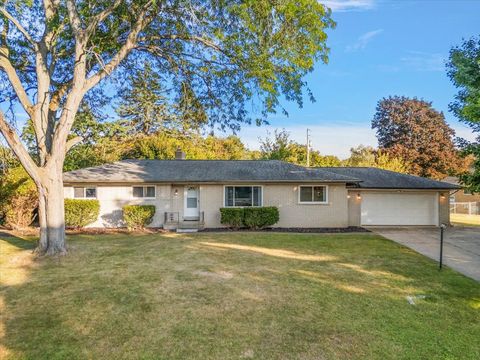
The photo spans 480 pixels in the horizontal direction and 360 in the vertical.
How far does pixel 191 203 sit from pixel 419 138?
32.1 m

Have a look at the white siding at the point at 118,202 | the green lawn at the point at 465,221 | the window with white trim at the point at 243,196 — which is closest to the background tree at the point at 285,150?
the green lawn at the point at 465,221

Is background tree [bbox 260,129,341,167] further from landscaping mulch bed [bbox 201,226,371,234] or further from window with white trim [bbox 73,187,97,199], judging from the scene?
window with white trim [bbox 73,187,97,199]

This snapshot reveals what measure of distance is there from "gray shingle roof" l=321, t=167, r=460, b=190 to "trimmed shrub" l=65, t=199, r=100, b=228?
46.1ft

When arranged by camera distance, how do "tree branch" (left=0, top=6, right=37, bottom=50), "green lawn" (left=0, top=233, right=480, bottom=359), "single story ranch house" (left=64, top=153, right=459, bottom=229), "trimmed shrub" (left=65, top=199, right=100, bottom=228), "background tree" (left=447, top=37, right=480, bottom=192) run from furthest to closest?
1. "single story ranch house" (left=64, top=153, right=459, bottom=229)
2. "trimmed shrub" (left=65, top=199, right=100, bottom=228)
3. "tree branch" (left=0, top=6, right=37, bottom=50)
4. "background tree" (left=447, top=37, right=480, bottom=192)
5. "green lawn" (left=0, top=233, right=480, bottom=359)

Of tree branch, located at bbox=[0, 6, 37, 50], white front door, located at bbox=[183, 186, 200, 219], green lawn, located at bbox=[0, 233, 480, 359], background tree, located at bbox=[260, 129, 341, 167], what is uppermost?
tree branch, located at bbox=[0, 6, 37, 50]

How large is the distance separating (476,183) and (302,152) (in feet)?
82.2

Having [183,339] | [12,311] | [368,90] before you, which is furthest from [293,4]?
[368,90]

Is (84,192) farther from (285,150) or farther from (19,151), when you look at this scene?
(285,150)

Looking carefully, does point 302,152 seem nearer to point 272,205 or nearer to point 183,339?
point 272,205

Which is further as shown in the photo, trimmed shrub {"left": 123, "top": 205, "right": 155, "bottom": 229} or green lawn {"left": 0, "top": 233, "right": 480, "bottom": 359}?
trimmed shrub {"left": 123, "top": 205, "right": 155, "bottom": 229}

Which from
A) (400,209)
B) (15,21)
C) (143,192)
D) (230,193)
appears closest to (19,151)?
(15,21)

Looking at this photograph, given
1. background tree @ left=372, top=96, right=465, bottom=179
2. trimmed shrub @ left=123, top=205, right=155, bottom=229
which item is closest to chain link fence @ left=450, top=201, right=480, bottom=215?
background tree @ left=372, top=96, right=465, bottom=179

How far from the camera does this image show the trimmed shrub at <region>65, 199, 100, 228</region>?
1509 centimetres

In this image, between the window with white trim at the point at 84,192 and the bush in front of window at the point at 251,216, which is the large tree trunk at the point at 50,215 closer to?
the window with white trim at the point at 84,192
